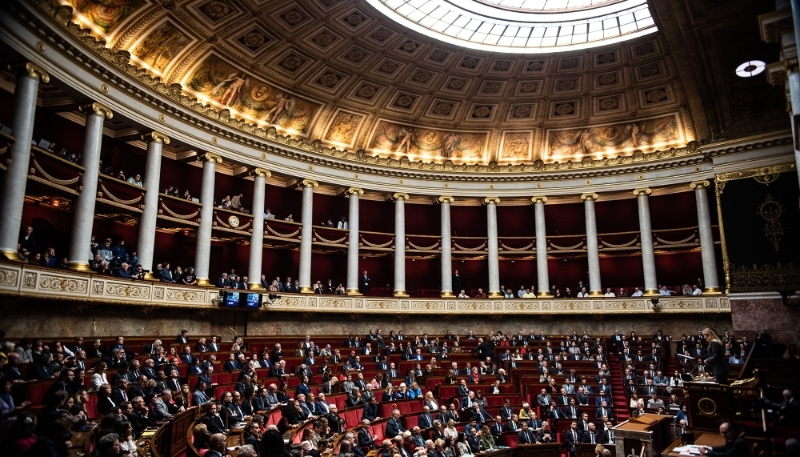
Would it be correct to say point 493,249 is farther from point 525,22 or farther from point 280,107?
point 280,107

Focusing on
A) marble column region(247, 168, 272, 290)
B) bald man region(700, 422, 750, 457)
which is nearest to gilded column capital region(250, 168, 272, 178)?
marble column region(247, 168, 272, 290)

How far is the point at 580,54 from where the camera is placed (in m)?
23.3

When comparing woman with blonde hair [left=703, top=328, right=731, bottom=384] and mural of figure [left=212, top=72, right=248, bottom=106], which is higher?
mural of figure [left=212, top=72, right=248, bottom=106]

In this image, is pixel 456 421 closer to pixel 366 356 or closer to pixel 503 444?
pixel 503 444

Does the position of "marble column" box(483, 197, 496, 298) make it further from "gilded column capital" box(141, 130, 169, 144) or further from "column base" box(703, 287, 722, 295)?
"gilded column capital" box(141, 130, 169, 144)

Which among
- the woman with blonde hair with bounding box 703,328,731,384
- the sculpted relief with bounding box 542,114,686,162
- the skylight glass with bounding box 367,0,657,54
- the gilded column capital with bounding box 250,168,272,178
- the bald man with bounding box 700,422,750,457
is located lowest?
the bald man with bounding box 700,422,750,457

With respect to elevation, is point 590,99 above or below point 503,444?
above

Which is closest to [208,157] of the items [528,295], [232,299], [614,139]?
[232,299]

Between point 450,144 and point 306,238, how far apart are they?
9.33 m

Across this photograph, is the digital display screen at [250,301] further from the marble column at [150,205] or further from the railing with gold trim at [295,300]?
the marble column at [150,205]

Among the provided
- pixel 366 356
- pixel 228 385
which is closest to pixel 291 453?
pixel 228 385

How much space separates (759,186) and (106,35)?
24368mm

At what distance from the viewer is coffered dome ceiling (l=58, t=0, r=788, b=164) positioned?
1823 centimetres

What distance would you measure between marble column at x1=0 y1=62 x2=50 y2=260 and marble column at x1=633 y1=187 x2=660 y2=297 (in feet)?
78.3
